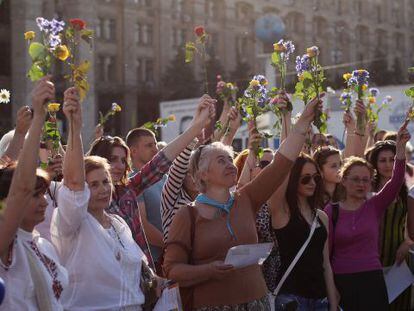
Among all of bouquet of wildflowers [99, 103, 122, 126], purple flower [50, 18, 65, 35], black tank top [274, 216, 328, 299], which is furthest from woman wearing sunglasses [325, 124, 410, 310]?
bouquet of wildflowers [99, 103, 122, 126]

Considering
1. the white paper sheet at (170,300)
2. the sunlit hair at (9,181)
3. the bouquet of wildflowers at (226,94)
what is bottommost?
the white paper sheet at (170,300)

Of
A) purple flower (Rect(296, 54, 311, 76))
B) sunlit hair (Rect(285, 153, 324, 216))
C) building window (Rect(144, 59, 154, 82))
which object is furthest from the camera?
building window (Rect(144, 59, 154, 82))

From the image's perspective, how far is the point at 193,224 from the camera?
5.35 meters

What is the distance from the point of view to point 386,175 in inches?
305

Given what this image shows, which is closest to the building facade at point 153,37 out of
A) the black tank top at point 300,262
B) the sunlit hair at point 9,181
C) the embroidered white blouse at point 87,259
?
the black tank top at point 300,262

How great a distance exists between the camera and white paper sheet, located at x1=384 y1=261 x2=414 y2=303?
7.38 meters

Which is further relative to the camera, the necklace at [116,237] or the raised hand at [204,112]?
the raised hand at [204,112]

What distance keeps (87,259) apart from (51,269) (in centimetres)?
40

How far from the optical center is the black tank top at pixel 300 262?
6156 millimetres

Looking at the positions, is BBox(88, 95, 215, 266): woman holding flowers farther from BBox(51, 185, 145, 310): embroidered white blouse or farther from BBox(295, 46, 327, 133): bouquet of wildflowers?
BBox(295, 46, 327, 133): bouquet of wildflowers

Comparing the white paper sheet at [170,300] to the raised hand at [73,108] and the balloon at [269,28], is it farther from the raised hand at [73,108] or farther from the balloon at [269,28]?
the balloon at [269,28]

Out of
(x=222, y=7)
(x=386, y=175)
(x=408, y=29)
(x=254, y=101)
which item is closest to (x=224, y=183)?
(x=254, y=101)

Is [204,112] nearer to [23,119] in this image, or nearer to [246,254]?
[23,119]

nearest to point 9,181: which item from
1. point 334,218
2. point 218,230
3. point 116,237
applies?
point 116,237
